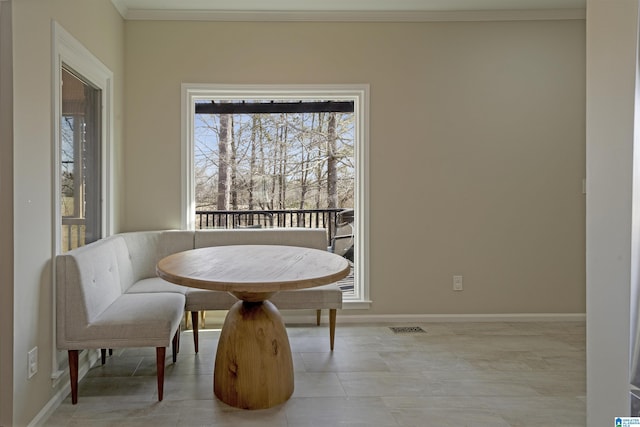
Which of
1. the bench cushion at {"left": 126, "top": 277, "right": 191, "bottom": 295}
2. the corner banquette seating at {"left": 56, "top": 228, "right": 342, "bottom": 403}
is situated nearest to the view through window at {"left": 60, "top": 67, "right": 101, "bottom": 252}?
the corner banquette seating at {"left": 56, "top": 228, "right": 342, "bottom": 403}

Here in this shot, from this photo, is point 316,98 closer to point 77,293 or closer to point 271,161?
point 271,161

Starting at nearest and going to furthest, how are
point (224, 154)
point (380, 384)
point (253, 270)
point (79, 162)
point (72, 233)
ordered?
point (253, 270) < point (380, 384) < point (72, 233) < point (79, 162) < point (224, 154)

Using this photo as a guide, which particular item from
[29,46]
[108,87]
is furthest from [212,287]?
[108,87]

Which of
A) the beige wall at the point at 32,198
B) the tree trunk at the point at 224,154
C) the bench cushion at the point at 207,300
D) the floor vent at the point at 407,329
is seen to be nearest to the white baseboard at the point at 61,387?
the beige wall at the point at 32,198

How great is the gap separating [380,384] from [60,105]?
2.46 m

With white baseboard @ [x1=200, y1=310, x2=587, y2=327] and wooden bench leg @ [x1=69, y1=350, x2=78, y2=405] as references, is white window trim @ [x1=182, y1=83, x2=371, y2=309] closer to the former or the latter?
white baseboard @ [x1=200, y1=310, x2=587, y2=327]

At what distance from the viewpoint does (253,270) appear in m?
2.05

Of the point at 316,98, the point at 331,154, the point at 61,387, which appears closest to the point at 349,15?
the point at 316,98

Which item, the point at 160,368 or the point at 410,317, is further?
the point at 410,317

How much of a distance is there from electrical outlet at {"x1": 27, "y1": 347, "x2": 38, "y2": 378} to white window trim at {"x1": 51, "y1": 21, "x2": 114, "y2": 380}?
0.16 m

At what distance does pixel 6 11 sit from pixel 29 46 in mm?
202

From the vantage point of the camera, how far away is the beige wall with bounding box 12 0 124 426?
5.95 ft

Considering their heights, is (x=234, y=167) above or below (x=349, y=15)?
below

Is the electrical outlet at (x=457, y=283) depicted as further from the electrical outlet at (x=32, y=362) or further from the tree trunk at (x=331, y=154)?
the electrical outlet at (x=32, y=362)
